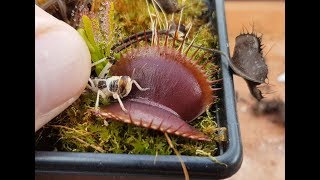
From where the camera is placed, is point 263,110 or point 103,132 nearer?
point 103,132

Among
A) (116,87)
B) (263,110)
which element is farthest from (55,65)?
(263,110)

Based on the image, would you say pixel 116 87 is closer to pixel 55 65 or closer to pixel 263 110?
pixel 55 65

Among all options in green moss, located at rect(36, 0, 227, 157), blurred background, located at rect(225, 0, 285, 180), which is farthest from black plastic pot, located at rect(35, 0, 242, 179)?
blurred background, located at rect(225, 0, 285, 180)

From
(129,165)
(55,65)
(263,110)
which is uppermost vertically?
(55,65)

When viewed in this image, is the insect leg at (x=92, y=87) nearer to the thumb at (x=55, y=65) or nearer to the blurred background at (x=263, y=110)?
the thumb at (x=55, y=65)

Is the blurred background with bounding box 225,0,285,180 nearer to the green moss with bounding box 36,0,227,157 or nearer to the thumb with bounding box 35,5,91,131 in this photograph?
the green moss with bounding box 36,0,227,157

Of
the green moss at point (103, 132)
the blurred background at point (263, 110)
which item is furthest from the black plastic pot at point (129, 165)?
the blurred background at point (263, 110)
